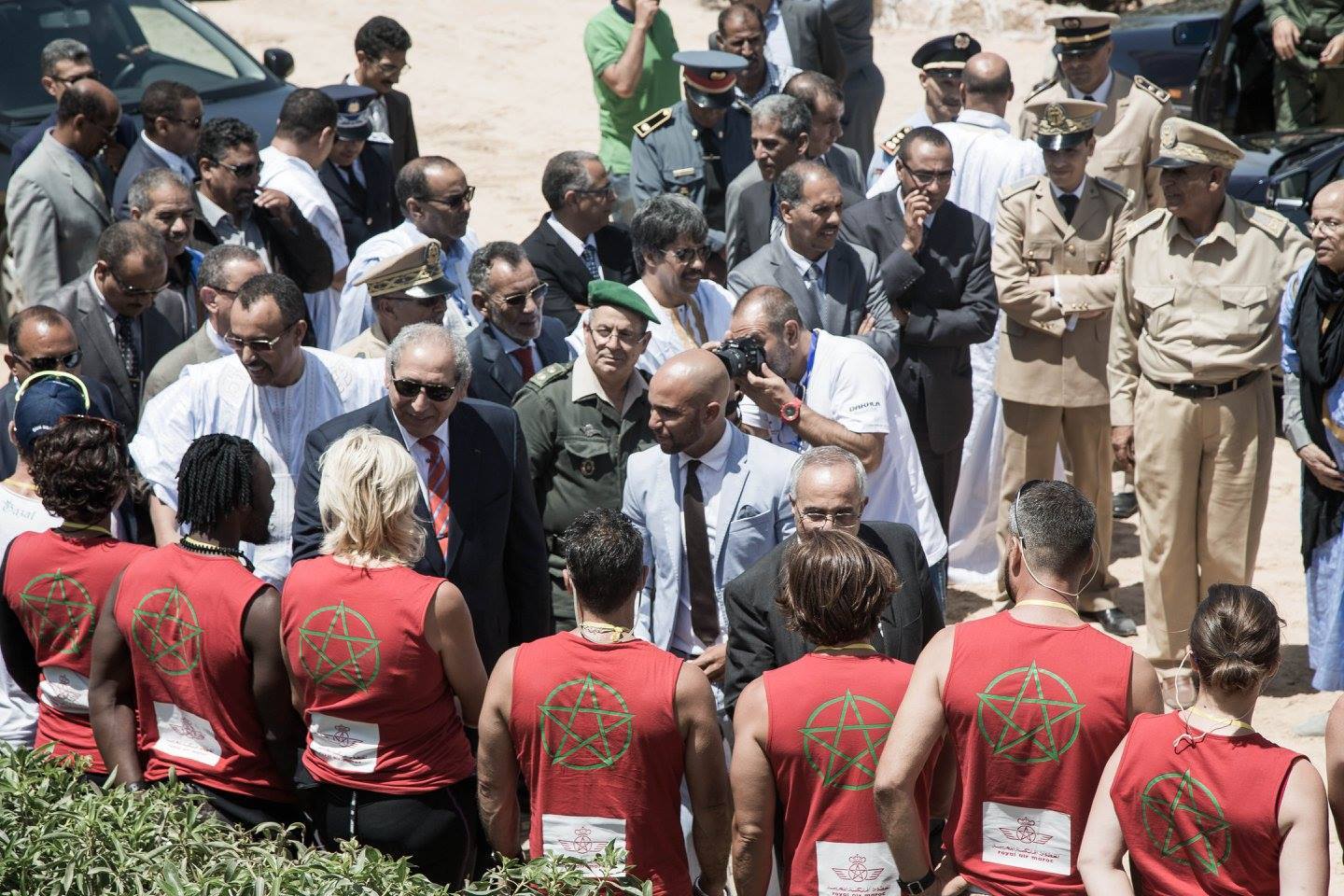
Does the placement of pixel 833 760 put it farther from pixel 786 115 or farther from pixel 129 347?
pixel 786 115

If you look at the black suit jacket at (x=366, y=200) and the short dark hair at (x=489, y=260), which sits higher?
the short dark hair at (x=489, y=260)

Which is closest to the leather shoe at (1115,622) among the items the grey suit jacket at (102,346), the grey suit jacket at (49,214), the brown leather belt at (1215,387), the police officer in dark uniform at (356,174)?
the brown leather belt at (1215,387)

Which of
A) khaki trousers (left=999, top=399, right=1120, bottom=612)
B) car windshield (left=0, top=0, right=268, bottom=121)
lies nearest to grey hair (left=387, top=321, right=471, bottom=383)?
khaki trousers (left=999, top=399, right=1120, bottom=612)

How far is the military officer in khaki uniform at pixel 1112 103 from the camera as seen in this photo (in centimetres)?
821

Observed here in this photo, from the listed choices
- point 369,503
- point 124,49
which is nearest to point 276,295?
point 369,503

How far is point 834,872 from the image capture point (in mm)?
3697

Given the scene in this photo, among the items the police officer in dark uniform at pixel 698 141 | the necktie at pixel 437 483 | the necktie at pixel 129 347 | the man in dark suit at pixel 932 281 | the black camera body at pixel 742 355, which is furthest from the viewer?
the police officer in dark uniform at pixel 698 141

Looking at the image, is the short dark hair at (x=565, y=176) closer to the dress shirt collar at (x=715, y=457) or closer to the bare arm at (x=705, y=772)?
the dress shirt collar at (x=715, y=457)

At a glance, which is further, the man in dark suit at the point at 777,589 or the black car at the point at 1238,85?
the black car at the point at 1238,85

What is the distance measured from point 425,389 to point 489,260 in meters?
1.27

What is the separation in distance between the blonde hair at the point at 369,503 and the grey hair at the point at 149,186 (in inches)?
120

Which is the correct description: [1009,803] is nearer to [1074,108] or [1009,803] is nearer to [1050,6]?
[1074,108]

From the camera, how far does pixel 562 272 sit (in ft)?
22.9

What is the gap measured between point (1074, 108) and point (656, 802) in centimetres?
458
